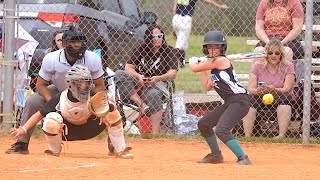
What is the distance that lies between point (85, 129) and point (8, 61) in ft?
8.78

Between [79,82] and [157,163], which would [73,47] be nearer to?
[79,82]

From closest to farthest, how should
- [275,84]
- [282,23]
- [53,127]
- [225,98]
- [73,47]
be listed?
[53,127]
[73,47]
[225,98]
[275,84]
[282,23]

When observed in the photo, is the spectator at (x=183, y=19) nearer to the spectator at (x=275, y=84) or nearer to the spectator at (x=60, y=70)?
the spectator at (x=275, y=84)

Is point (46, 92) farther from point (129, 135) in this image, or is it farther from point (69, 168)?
point (129, 135)

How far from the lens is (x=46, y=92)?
32.2ft

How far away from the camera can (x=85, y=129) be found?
9680mm

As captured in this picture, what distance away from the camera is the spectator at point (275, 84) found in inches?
456

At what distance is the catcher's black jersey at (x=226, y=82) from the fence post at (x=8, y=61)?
3.31 metres

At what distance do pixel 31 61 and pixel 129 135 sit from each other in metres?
1.60

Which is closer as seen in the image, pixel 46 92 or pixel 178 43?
pixel 46 92

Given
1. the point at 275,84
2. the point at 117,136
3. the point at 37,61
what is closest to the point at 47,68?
the point at 117,136

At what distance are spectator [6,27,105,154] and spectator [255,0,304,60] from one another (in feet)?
9.57

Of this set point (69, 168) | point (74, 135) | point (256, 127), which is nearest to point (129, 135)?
point (256, 127)

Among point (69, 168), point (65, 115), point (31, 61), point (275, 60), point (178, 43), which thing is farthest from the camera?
point (178, 43)
